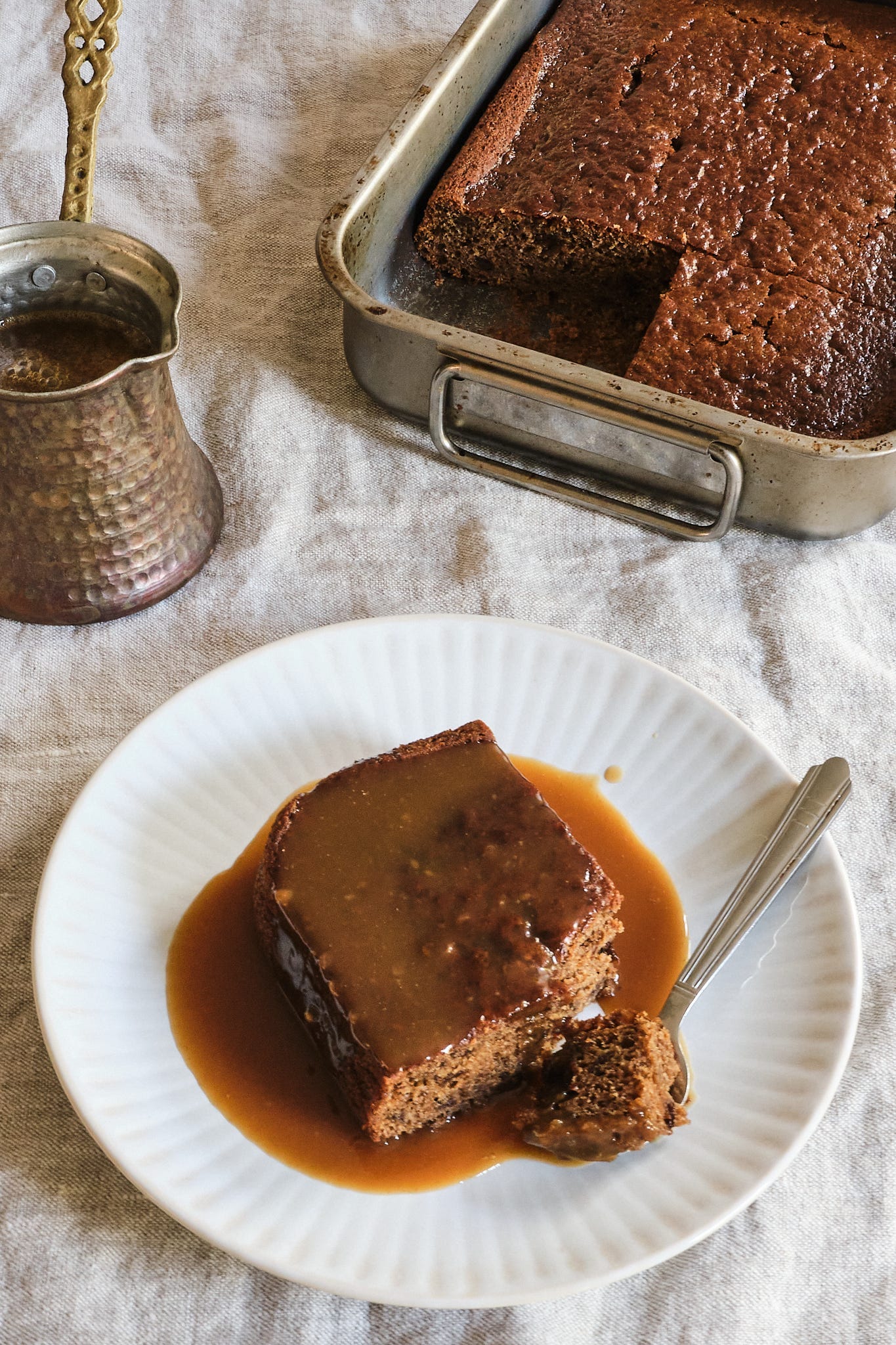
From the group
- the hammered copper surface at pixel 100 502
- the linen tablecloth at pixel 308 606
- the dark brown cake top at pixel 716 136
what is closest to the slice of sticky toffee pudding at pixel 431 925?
the linen tablecloth at pixel 308 606

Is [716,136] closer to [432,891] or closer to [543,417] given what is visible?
[543,417]

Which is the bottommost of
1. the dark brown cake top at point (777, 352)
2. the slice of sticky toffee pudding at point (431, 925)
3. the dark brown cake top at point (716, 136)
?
the slice of sticky toffee pudding at point (431, 925)

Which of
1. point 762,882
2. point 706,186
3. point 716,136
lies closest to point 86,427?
point 762,882

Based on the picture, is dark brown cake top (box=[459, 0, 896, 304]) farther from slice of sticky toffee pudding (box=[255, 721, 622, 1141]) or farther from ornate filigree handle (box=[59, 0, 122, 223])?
slice of sticky toffee pudding (box=[255, 721, 622, 1141])

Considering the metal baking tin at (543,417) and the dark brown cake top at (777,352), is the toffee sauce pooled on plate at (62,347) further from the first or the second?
the dark brown cake top at (777,352)

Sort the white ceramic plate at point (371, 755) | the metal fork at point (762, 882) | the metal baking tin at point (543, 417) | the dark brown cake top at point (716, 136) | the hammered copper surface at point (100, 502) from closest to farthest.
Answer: the white ceramic plate at point (371, 755) < the metal fork at point (762, 882) < the hammered copper surface at point (100, 502) < the metal baking tin at point (543, 417) < the dark brown cake top at point (716, 136)
